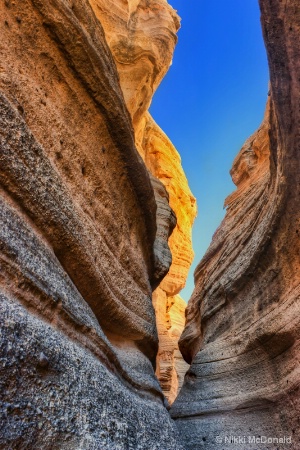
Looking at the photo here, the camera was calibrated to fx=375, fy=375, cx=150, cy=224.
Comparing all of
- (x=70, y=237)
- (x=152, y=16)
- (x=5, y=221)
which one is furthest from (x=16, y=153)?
(x=152, y=16)

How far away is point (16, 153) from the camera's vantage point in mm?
3172

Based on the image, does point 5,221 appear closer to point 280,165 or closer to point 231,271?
point 280,165

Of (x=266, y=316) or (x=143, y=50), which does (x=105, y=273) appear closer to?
(x=266, y=316)

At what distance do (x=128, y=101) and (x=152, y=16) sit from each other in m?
4.57

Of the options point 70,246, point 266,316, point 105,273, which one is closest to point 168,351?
point 266,316

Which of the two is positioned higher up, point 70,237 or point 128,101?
point 128,101

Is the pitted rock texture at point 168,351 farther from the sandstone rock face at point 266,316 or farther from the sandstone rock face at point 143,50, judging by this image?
the sandstone rock face at point 266,316

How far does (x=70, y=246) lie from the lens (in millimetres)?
3779

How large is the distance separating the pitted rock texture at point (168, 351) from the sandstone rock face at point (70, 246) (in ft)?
35.3

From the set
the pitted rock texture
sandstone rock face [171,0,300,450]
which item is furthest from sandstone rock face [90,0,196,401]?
sandstone rock face [171,0,300,450]

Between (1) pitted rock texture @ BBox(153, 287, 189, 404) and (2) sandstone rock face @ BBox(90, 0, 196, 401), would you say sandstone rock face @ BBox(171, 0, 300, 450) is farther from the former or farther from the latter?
(1) pitted rock texture @ BBox(153, 287, 189, 404)

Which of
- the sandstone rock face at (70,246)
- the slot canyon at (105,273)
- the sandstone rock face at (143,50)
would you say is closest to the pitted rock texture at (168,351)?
the sandstone rock face at (143,50)

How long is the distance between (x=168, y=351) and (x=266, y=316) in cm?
1230

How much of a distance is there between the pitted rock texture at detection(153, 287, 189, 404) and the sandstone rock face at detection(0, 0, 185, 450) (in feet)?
35.3
